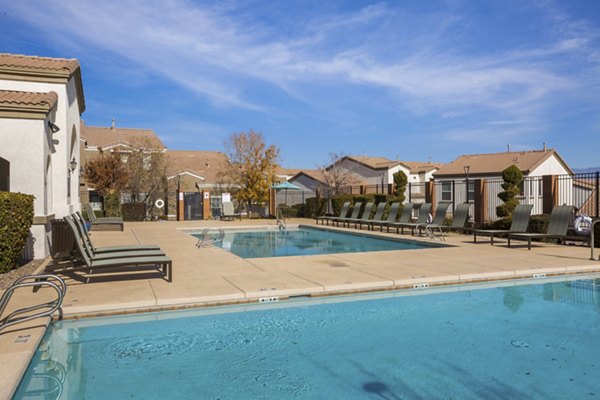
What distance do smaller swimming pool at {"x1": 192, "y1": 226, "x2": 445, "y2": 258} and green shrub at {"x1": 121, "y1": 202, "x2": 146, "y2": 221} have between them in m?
10.1

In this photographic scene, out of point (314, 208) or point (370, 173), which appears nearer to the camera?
point (314, 208)

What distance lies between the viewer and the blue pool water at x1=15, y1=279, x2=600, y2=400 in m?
4.21

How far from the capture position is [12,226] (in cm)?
846

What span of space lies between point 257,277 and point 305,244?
27.3 ft

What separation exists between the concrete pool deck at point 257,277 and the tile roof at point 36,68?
586 cm

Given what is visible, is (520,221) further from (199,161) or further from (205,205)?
(199,161)

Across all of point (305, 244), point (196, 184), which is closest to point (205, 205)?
point (196, 184)

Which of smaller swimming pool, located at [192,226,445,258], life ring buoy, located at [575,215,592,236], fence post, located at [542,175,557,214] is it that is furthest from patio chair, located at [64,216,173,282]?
fence post, located at [542,175,557,214]

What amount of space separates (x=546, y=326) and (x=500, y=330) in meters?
0.67

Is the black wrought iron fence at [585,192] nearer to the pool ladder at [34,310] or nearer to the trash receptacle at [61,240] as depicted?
the trash receptacle at [61,240]

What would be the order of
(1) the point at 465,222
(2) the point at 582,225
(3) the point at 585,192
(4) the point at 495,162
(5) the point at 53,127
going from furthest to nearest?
(4) the point at 495,162
(3) the point at 585,192
(1) the point at 465,222
(2) the point at 582,225
(5) the point at 53,127

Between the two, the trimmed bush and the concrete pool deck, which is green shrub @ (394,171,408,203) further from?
the concrete pool deck

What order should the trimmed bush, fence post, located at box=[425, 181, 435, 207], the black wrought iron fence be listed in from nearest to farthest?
the black wrought iron fence, fence post, located at box=[425, 181, 435, 207], the trimmed bush

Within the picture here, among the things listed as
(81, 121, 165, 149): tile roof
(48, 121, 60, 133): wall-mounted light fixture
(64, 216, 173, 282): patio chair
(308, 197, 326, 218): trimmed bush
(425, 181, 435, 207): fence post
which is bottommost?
(64, 216, 173, 282): patio chair
